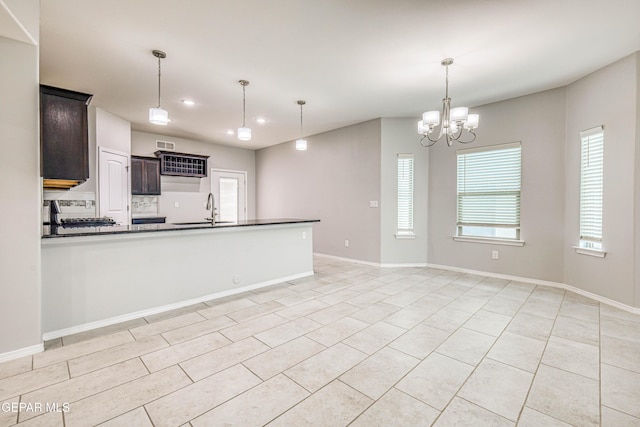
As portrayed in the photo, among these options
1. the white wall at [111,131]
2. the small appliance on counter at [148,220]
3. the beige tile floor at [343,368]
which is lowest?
the beige tile floor at [343,368]

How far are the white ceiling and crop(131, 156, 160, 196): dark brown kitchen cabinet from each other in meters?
1.47

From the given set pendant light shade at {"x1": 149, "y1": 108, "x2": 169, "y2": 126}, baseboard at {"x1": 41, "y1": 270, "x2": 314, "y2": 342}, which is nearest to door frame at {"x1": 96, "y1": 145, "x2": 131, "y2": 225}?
pendant light shade at {"x1": 149, "y1": 108, "x2": 169, "y2": 126}

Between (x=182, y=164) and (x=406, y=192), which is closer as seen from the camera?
(x=406, y=192)

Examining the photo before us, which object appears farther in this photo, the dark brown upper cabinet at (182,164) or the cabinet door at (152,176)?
the dark brown upper cabinet at (182,164)

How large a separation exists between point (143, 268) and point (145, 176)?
366 centimetres

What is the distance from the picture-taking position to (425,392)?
1.78 meters

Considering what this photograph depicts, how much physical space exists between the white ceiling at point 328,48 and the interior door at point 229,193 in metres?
3.03

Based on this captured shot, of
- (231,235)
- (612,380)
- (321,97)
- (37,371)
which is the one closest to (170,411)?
(37,371)

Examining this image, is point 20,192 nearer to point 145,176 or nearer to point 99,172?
point 99,172

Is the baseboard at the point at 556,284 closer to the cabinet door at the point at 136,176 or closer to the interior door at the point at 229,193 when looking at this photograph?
the interior door at the point at 229,193

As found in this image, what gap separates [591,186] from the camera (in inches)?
141

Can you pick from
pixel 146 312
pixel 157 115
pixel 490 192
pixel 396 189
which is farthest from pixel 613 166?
pixel 146 312

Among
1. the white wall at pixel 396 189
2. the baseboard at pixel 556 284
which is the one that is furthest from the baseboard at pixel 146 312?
the baseboard at pixel 556 284

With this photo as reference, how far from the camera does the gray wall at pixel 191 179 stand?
6.27 metres
